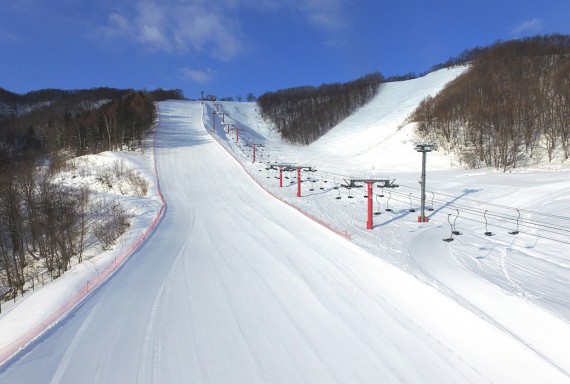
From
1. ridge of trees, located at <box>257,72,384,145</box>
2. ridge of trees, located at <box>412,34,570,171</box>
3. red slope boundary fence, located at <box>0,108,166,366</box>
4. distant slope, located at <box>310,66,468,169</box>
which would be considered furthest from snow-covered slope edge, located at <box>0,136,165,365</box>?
ridge of trees, located at <box>257,72,384,145</box>

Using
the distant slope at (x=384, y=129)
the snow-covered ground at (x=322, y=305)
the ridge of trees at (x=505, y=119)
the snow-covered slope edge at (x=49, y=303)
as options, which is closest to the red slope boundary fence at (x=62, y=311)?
the snow-covered slope edge at (x=49, y=303)

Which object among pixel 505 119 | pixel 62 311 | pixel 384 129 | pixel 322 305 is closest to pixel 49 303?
pixel 62 311

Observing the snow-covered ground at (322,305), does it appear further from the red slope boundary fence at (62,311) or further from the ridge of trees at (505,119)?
the ridge of trees at (505,119)

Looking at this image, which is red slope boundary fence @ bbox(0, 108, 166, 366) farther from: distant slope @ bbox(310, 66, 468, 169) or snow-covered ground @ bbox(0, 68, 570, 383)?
distant slope @ bbox(310, 66, 468, 169)

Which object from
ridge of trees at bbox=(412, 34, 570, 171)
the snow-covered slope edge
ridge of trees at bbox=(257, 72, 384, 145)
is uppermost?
ridge of trees at bbox=(257, 72, 384, 145)

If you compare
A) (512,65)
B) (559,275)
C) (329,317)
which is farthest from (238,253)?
(512,65)

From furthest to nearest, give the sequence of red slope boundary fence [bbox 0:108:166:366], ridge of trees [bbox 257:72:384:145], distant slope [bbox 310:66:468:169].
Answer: ridge of trees [bbox 257:72:384:145] < distant slope [bbox 310:66:468:169] < red slope boundary fence [bbox 0:108:166:366]
